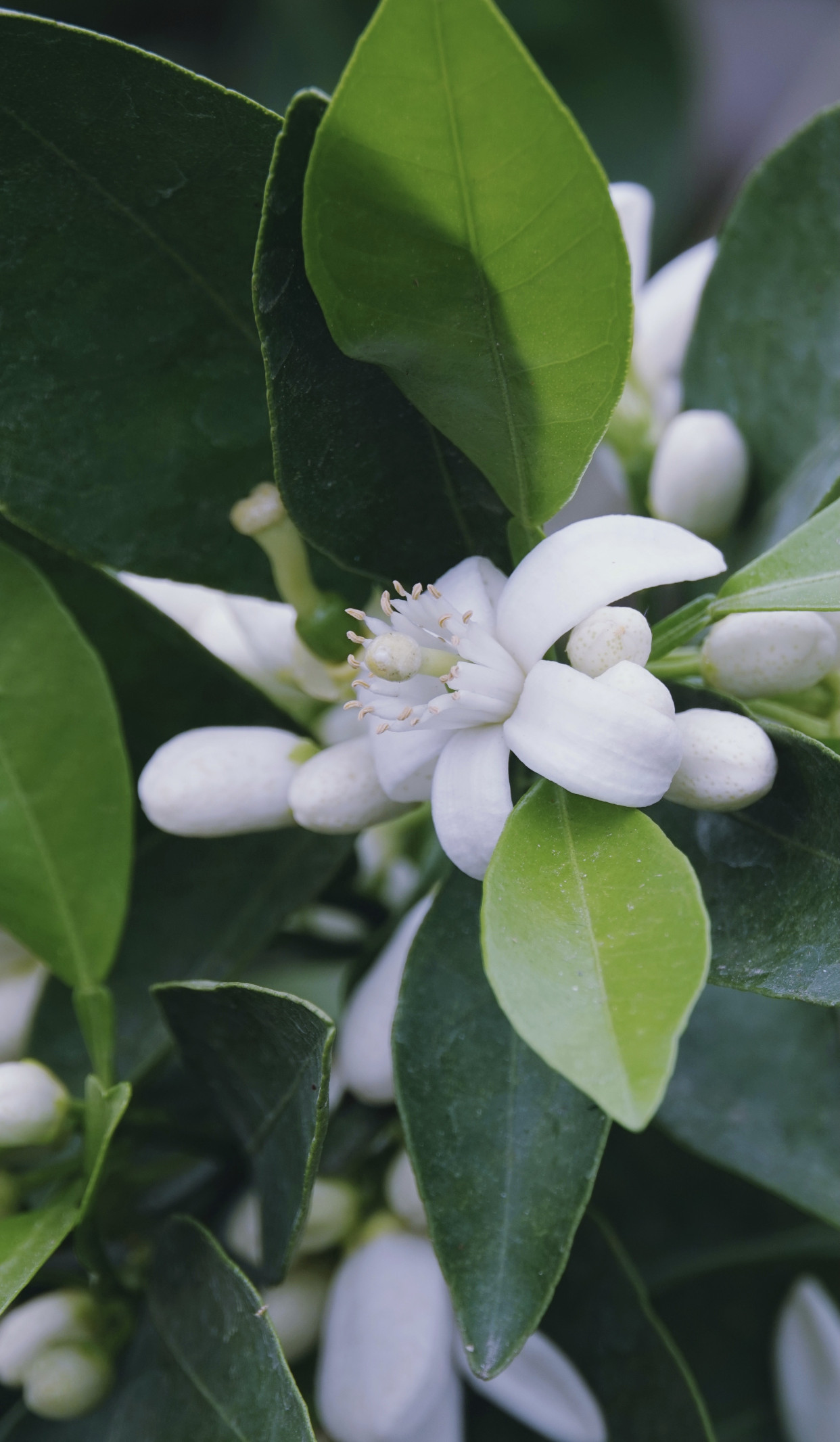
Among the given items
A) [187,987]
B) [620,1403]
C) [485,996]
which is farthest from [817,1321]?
[187,987]

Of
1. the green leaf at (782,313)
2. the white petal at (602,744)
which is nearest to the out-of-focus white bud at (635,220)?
the green leaf at (782,313)

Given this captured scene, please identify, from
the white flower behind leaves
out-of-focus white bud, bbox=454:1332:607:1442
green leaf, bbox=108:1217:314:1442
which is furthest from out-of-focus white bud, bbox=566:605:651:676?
out-of-focus white bud, bbox=454:1332:607:1442

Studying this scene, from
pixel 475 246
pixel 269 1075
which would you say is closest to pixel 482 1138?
pixel 269 1075

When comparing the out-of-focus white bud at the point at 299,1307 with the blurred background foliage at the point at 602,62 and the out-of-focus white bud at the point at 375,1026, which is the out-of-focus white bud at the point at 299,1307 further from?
the blurred background foliage at the point at 602,62

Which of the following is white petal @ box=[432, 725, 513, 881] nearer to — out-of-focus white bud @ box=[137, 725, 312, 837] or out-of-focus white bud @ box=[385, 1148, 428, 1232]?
out-of-focus white bud @ box=[137, 725, 312, 837]

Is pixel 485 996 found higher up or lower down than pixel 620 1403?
higher up

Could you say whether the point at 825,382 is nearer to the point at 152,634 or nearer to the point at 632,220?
the point at 632,220
